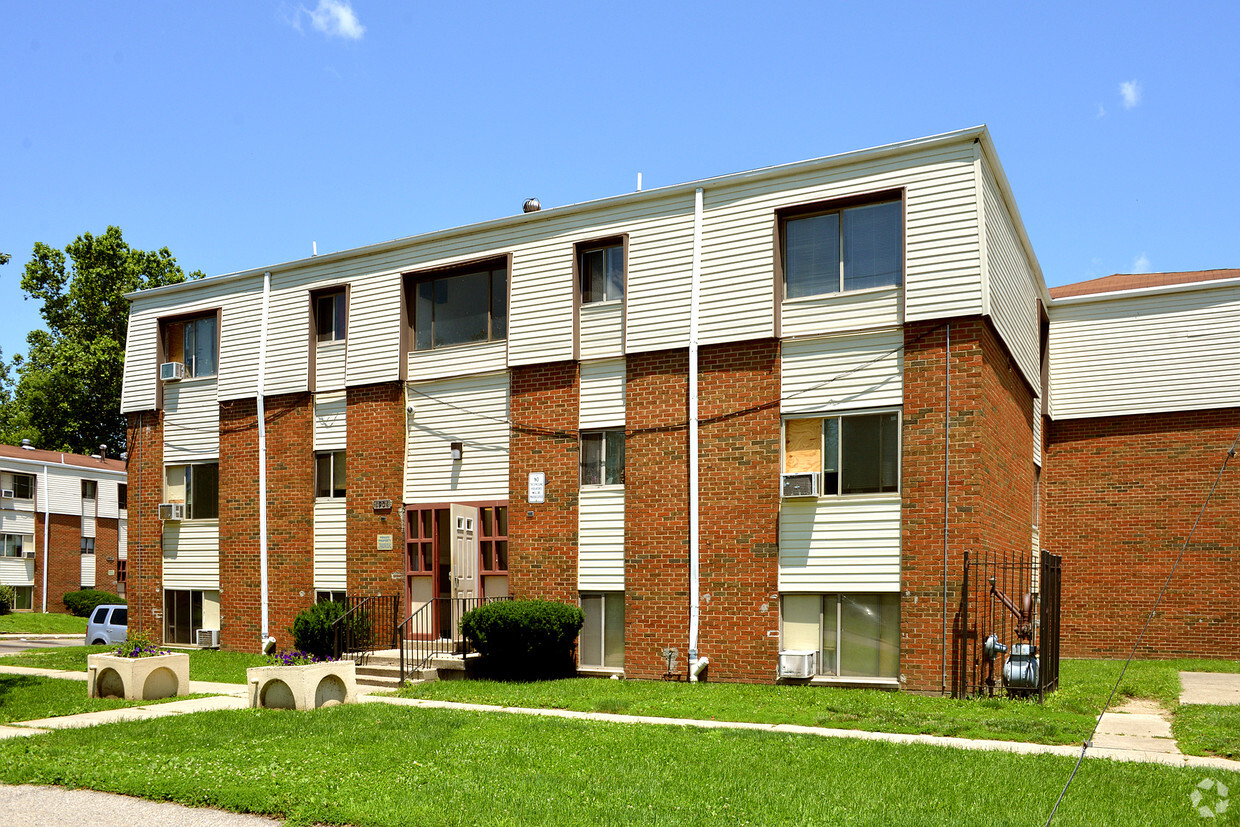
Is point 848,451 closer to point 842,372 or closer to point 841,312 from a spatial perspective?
point 842,372

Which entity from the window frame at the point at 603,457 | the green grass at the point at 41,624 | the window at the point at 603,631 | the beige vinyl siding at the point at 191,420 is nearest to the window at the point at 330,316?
the beige vinyl siding at the point at 191,420

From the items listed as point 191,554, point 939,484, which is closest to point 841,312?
point 939,484

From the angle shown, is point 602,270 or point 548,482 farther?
point 602,270

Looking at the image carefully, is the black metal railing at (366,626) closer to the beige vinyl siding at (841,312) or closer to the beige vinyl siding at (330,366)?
the beige vinyl siding at (330,366)

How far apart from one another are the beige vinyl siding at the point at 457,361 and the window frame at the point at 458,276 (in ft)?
0.30

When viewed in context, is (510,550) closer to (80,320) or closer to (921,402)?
(921,402)

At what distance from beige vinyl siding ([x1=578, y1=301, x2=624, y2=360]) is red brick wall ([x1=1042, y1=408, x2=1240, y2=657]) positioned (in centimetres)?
1072

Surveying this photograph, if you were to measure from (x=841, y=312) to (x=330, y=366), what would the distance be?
10805 millimetres

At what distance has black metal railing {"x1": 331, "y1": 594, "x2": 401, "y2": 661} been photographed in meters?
18.0

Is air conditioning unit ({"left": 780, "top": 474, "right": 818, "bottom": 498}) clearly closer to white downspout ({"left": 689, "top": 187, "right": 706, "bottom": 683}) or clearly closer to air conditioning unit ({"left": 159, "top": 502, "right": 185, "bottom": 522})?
white downspout ({"left": 689, "top": 187, "right": 706, "bottom": 683})

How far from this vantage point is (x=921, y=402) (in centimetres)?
1485

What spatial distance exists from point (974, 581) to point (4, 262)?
64.1ft

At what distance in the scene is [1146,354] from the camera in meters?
21.3

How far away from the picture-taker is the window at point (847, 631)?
14883 mm
